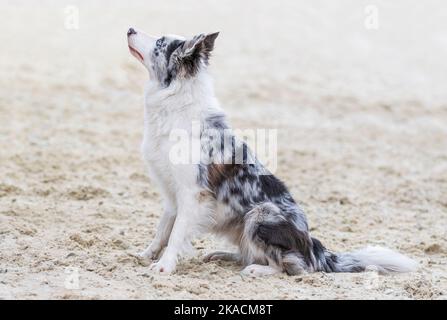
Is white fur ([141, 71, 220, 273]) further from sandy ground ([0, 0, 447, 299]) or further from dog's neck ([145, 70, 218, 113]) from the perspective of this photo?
sandy ground ([0, 0, 447, 299])

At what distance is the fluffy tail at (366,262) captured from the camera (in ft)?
19.0

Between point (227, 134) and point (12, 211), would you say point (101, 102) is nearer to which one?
point (12, 211)

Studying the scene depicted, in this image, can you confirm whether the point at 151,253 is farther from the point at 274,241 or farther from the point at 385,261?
the point at 385,261

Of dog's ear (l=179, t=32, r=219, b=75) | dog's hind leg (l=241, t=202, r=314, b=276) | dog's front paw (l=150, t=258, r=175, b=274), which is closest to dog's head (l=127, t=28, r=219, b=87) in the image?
dog's ear (l=179, t=32, r=219, b=75)

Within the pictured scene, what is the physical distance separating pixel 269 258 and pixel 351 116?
7.57 m

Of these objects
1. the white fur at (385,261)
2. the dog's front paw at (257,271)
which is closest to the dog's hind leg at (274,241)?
the dog's front paw at (257,271)

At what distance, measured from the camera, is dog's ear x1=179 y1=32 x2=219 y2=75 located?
578cm

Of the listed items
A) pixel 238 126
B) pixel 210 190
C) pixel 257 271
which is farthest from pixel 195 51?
pixel 238 126

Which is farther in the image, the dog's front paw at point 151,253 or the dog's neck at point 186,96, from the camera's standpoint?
the dog's front paw at point 151,253

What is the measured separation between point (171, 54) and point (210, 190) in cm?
112

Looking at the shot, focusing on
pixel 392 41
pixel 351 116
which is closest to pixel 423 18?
pixel 392 41

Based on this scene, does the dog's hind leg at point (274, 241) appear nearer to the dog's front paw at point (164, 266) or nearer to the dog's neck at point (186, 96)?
the dog's front paw at point (164, 266)

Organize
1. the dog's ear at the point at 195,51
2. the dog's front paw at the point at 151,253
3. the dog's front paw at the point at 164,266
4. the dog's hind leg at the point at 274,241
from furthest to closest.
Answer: the dog's front paw at the point at 151,253
the dog's ear at the point at 195,51
the dog's hind leg at the point at 274,241
the dog's front paw at the point at 164,266

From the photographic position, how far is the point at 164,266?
216 inches
